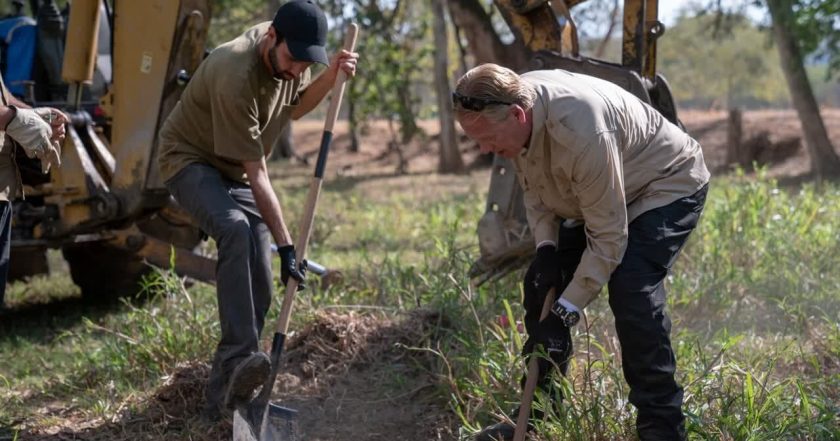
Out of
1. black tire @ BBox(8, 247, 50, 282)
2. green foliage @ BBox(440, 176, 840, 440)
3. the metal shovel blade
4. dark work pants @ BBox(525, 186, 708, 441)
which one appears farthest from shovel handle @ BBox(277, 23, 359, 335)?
black tire @ BBox(8, 247, 50, 282)

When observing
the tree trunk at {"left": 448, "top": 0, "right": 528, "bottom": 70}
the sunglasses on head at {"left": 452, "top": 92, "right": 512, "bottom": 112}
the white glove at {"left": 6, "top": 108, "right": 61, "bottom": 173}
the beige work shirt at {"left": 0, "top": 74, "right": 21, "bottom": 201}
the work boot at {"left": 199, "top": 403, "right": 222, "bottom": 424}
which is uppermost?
the sunglasses on head at {"left": 452, "top": 92, "right": 512, "bottom": 112}

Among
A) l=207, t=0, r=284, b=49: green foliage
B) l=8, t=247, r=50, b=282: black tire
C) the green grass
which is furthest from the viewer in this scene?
l=207, t=0, r=284, b=49: green foliage

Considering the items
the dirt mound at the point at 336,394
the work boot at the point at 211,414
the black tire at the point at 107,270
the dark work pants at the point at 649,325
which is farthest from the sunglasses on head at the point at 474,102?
the black tire at the point at 107,270

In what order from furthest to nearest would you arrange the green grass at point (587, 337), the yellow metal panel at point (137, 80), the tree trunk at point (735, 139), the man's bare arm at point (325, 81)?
the tree trunk at point (735, 139) < the yellow metal panel at point (137, 80) < the man's bare arm at point (325, 81) < the green grass at point (587, 337)

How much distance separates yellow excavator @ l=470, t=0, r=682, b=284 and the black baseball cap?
5.83 feet

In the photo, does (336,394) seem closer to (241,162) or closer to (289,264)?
(289,264)

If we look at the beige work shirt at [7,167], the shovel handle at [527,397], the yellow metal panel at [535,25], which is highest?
the yellow metal panel at [535,25]

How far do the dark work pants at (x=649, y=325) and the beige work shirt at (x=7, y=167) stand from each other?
267 cm

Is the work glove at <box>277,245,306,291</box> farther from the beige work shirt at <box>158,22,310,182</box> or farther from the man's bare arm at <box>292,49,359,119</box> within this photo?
the man's bare arm at <box>292,49,359,119</box>

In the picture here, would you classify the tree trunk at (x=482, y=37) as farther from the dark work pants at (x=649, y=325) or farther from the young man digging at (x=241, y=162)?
the dark work pants at (x=649, y=325)

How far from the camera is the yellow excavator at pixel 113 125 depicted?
6.59 m

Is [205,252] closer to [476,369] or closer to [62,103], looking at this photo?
[62,103]

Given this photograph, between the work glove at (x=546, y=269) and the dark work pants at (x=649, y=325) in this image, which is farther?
the work glove at (x=546, y=269)

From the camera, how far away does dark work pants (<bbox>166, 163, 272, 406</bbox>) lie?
15.6 feet
